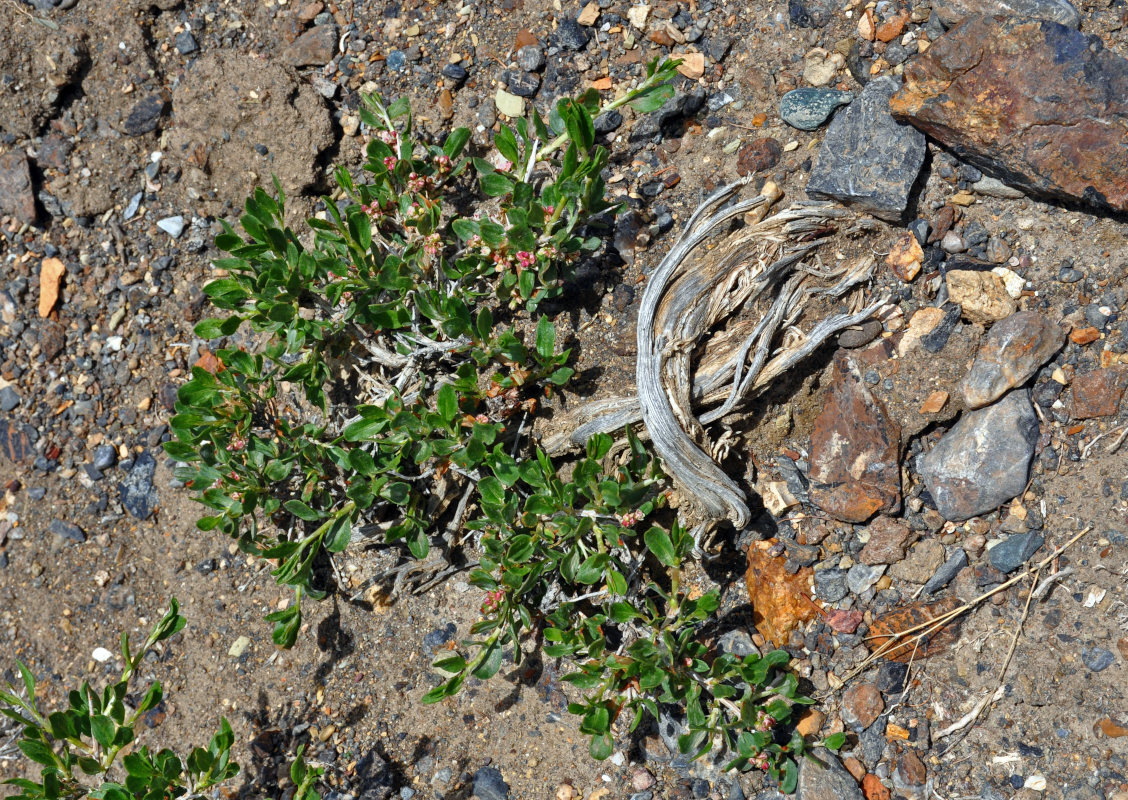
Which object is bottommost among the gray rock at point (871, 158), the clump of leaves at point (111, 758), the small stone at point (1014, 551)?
the small stone at point (1014, 551)

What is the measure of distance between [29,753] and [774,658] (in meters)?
2.64

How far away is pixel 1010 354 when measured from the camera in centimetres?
302

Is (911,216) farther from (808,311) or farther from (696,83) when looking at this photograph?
(696,83)

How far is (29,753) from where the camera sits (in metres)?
2.93

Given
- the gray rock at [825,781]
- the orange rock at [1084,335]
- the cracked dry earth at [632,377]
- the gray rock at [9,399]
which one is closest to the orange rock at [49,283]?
the cracked dry earth at [632,377]

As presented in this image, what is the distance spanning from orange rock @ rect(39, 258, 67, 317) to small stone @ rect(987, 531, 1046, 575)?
4.29 meters

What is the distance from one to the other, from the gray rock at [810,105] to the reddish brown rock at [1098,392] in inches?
52.8

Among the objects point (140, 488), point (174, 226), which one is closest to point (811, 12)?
point (174, 226)

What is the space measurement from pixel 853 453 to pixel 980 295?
73cm

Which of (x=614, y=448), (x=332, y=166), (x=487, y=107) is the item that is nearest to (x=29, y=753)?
(x=614, y=448)

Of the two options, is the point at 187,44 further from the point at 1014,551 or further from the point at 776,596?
the point at 1014,551

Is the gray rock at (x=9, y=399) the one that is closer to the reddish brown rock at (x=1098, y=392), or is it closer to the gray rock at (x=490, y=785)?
the gray rock at (x=490, y=785)

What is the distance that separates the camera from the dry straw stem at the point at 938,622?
296 cm

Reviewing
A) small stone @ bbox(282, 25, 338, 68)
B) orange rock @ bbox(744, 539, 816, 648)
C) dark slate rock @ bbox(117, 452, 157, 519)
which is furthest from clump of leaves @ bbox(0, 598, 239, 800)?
small stone @ bbox(282, 25, 338, 68)
